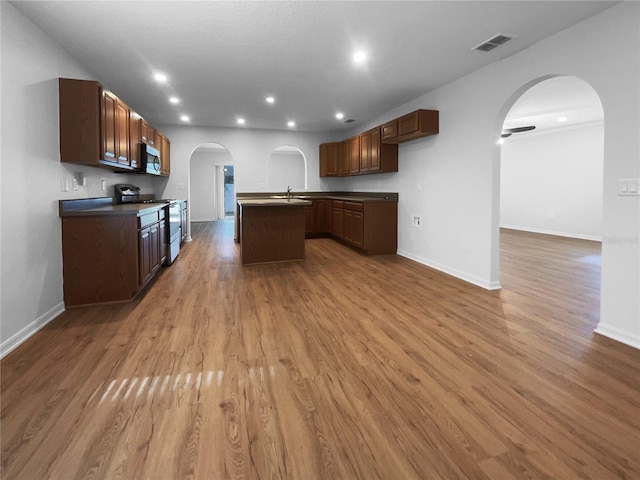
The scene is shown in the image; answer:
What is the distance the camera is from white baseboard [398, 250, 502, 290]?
150 inches

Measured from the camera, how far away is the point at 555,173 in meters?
7.76

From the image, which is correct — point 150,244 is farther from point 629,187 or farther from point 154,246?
point 629,187

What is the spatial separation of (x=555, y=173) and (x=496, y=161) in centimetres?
542

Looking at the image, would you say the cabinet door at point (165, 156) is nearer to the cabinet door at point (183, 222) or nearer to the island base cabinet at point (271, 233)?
the cabinet door at point (183, 222)

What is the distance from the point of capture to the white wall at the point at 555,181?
709cm

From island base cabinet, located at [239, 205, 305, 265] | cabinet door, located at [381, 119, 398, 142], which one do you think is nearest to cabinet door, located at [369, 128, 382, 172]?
cabinet door, located at [381, 119, 398, 142]

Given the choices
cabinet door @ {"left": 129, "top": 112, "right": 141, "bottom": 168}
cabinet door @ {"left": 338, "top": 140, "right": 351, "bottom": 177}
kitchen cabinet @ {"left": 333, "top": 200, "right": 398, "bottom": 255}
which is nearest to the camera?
cabinet door @ {"left": 129, "top": 112, "right": 141, "bottom": 168}

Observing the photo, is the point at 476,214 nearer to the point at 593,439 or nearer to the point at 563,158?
the point at 593,439

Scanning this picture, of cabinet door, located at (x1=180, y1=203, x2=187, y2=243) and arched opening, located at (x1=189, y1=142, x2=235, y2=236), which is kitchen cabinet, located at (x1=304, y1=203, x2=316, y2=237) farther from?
arched opening, located at (x1=189, y1=142, x2=235, y2=236)

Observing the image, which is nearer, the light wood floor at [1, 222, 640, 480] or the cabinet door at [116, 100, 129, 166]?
the light wood floor at [1, 222, 640, 480]

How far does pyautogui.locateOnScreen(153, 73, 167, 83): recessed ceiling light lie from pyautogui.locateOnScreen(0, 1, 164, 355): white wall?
1.01 meters

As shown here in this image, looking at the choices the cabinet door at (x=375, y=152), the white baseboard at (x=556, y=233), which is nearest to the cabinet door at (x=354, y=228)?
the cabinet door at (x=375, y=152)

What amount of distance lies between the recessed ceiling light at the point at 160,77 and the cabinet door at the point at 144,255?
1857 millimetres

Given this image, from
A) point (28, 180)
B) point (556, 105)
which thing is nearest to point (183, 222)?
point (28, 180)
